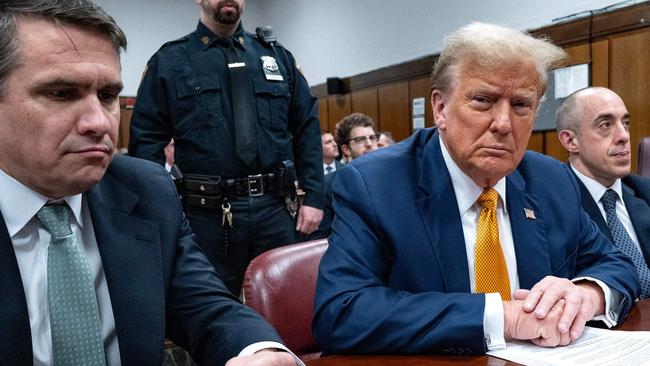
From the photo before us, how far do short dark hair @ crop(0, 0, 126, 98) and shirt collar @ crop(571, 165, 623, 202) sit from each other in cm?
230

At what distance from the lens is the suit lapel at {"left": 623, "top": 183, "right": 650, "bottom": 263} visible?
8.29ft

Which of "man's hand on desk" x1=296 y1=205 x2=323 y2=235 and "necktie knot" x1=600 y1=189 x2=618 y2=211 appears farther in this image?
"man's hand on desk" x1=296 y1=205 x2=323 y2=235

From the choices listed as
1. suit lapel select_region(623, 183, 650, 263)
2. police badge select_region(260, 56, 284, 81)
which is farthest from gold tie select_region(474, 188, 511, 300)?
police badge select_region(260, 56, 284, 81)

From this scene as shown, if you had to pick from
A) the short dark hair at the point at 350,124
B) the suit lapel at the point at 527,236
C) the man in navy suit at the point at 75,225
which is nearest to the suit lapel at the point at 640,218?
the suit lapel at the point at 527,236

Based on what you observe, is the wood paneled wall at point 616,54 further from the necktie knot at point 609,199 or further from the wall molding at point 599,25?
the necktie knot at point 609,199

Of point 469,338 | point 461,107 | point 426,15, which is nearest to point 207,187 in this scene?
point 461,107

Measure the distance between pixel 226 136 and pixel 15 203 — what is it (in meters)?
1.55

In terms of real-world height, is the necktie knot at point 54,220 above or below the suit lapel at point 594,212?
above

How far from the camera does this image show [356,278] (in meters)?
1.40

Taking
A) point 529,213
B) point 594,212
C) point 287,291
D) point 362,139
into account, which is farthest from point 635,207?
point 362,139

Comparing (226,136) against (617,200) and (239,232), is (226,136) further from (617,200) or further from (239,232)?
(617,200)

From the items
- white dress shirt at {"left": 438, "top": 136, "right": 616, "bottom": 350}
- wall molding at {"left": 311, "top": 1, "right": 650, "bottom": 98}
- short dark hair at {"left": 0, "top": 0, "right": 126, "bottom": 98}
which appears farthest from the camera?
wall molding at {"left": 311, "top": 1, "right": 650, "bottom": 98}

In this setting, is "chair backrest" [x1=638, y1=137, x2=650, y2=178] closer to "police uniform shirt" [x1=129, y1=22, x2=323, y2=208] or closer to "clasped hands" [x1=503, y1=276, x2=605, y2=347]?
"police uniform shirt" [x1=129, y1=22, x2=323, y2=208]

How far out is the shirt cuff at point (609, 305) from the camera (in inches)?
54.8
